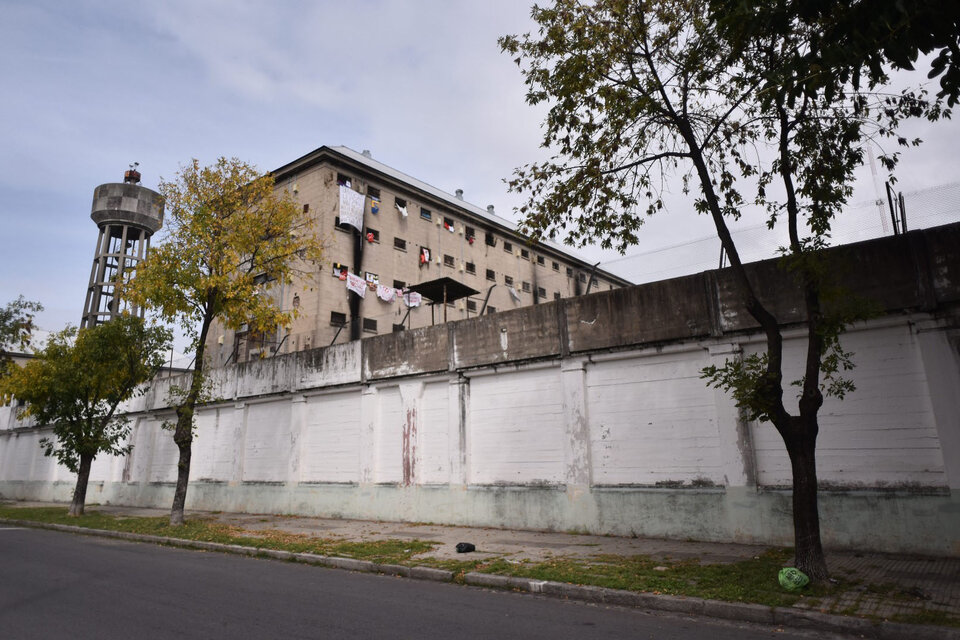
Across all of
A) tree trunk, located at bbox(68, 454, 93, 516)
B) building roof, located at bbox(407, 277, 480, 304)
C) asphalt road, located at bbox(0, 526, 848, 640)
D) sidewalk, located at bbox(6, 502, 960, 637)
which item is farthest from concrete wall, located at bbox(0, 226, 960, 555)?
asphalt road, located at bbox(0, 526, 848, 640)

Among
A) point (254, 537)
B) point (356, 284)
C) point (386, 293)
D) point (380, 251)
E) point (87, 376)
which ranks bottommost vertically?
point (254, 537)

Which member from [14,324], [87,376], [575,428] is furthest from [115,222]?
[575,428]

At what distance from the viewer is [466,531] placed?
1351 cm

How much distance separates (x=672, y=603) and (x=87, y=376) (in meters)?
20.2

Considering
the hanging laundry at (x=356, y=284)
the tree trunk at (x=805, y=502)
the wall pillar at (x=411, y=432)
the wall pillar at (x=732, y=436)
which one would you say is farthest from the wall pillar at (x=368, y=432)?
the hanging laundry at (x=356, y=284)

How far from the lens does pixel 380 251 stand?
35.4m

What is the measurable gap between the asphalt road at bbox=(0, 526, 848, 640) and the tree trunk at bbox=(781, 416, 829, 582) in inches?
61.0

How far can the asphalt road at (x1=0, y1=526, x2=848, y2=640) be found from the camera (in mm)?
5695

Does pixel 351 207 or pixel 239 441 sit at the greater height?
pixel 351 207

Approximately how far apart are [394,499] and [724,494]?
8.91 m

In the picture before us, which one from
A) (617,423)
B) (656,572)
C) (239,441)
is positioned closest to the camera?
(656,572)

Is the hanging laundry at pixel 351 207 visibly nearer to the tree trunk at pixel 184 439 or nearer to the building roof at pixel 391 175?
the building roof at pixel 391 175

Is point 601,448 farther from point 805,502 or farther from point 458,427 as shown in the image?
point 805,502

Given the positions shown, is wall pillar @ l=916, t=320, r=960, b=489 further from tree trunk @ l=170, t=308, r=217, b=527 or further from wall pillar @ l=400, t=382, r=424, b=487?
tree trunk @ l=170, t=308, r=217, b=527
